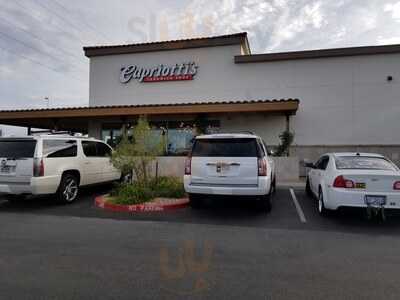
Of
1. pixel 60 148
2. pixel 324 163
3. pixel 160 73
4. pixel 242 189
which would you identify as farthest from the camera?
pixel 160 73

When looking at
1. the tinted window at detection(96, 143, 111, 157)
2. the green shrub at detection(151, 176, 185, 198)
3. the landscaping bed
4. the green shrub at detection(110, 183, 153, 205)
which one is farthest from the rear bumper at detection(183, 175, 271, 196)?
A: the tinted window at detection(96, 143, 111, 157)

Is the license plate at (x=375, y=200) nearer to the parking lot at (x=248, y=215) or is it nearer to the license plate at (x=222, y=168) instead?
the parking lot at (x=248, y=215)

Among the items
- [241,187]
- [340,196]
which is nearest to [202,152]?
[241,187]

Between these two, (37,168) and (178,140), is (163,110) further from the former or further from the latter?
(37,168)

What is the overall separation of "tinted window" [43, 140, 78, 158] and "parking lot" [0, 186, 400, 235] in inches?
57.2

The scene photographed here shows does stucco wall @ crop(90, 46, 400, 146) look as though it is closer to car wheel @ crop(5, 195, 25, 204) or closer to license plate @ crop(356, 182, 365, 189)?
license plate @ crop(356, 182, 365, 189)

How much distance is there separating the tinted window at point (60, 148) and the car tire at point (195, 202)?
4.00 meters

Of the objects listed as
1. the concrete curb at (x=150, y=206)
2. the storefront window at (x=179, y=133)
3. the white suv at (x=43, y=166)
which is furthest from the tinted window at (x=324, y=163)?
the storefront window at (x=179, y=133)

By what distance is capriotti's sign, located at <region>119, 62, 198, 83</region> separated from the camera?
1639 cm

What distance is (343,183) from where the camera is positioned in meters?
5.59

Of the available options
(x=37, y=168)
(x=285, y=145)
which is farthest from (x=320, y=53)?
(x=37, y=168)

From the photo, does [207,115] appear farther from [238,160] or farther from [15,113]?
[15,113]

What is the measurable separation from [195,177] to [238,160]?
108 cm

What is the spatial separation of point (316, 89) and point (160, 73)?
9296 millimetres
